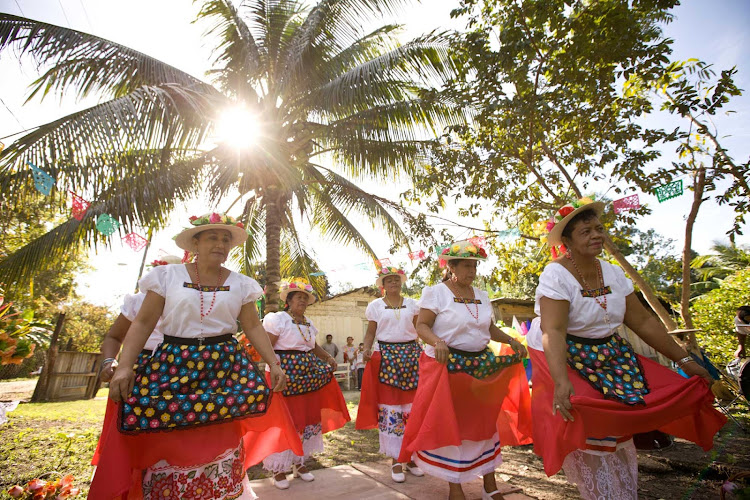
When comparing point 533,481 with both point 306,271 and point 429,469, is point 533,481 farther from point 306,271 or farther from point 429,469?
point 306,271

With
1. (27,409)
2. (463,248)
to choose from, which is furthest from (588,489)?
(27,409)

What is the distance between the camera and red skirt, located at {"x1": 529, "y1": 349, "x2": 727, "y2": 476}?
2.07 metres

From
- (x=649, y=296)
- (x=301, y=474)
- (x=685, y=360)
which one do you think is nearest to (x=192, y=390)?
(x=301, y=474)

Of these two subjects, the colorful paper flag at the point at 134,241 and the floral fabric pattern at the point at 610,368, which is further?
the colorful paper flag at the point at 134,241

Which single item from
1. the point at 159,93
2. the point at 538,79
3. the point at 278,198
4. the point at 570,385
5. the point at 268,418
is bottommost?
the point at 268,418

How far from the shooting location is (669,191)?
489 centimetres

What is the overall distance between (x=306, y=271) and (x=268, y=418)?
275 inches

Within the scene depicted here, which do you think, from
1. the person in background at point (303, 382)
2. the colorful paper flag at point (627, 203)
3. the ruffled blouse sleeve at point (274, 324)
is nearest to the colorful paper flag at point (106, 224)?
the person in background at point (303, 382)

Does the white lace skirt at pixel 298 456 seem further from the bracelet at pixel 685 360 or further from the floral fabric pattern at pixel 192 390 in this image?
the bracelet at pixel 685 360

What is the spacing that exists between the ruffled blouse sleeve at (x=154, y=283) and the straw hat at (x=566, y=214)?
252cm

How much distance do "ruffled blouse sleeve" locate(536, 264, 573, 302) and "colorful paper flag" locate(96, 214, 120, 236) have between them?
5.97 metres

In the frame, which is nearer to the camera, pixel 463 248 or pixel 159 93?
pixel 463 248

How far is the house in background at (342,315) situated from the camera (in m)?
17.0

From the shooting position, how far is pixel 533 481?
11.7 feet
